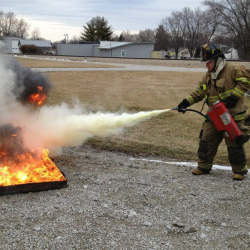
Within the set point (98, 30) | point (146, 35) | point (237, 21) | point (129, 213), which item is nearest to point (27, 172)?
point (129, 213)

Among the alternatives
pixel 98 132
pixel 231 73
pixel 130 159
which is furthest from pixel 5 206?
pixel 231 73

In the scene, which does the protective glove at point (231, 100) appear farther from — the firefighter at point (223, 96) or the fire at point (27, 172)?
the fire at point (27, 172)

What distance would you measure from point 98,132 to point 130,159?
3.43 feet

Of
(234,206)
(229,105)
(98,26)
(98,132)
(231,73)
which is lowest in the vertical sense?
(234,206)

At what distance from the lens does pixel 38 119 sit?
17.6ft

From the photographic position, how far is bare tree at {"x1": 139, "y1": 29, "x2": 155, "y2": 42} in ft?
355

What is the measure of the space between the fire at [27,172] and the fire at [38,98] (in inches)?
33.0

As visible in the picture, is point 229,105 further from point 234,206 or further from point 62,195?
point 62,195

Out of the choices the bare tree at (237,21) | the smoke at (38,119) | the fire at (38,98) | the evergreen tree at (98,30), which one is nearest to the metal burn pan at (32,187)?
the smoke at (38,119)

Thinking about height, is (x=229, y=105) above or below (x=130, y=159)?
above

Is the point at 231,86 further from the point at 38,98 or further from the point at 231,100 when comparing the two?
the point at 38,98

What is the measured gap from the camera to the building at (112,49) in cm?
6053

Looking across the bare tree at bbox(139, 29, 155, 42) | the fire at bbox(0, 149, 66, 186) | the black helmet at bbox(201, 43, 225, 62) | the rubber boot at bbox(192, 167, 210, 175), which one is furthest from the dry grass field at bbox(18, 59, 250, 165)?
the bare tree at bbox(139, 29, 155, 42)

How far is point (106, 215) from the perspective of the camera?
153 inches
